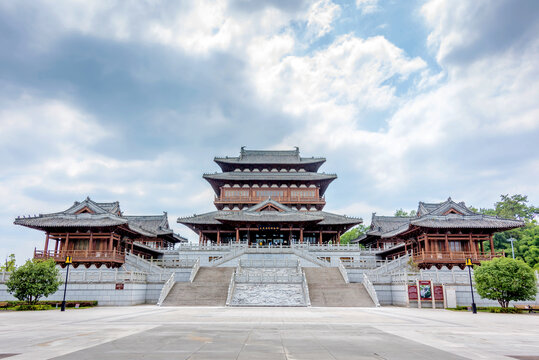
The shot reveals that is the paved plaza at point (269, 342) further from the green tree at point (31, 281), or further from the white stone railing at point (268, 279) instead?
the white stone railing at point (268, 279)

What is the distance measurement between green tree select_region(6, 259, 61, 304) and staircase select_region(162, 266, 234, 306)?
8.54 metres

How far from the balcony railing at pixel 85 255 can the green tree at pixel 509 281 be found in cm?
3385

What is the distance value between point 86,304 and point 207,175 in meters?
30.6

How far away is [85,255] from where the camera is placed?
3778 centimetres

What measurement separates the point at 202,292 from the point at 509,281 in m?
22.5

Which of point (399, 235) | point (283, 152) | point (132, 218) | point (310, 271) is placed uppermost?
point (283, 152)

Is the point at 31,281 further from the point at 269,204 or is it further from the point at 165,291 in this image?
the point at 269,204

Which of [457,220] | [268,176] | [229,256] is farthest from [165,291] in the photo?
[457,220]

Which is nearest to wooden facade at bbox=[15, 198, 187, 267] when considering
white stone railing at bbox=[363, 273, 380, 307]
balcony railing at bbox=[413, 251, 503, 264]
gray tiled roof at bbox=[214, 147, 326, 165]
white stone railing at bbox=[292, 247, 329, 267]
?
white stone railing at bbox=[292, 247, 329, 267]

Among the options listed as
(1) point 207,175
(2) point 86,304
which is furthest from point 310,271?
(1) point 207,175

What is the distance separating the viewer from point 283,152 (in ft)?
211

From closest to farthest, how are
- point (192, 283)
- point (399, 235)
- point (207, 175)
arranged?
point (192, 283) < point (399, 235) < point (207, 175)

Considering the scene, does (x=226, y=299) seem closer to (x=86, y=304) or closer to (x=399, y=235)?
(x=86, y=304)

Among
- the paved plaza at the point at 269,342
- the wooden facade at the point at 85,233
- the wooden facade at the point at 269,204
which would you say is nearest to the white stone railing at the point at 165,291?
the wooden facade at the point at 85,233
